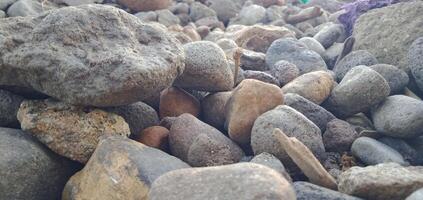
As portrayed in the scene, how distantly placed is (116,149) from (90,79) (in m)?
0.53

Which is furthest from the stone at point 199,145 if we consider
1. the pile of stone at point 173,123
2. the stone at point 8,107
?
the stone at point 8,107

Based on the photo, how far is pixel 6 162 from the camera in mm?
2928

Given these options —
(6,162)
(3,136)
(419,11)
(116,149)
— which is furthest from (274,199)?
(419,11)

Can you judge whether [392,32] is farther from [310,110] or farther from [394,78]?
[310,110]

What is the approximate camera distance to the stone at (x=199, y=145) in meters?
3.23

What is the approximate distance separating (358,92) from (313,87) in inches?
17.6

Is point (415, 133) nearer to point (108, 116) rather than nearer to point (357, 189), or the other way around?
point (357, 189)

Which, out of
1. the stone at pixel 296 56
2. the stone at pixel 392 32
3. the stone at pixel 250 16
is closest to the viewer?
the stone at pixel 392 32

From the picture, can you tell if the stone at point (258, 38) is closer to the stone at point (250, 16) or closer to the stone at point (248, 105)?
the stone at point (250, 16)

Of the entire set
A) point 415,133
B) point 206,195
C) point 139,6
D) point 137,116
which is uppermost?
point 206,195

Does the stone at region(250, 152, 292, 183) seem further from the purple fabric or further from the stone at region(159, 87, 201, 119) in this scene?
the purple fabric

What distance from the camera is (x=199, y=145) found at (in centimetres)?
324

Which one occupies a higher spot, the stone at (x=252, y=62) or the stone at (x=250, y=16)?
the stone at (x=252, y=62)

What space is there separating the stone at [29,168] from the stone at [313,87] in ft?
7.28
